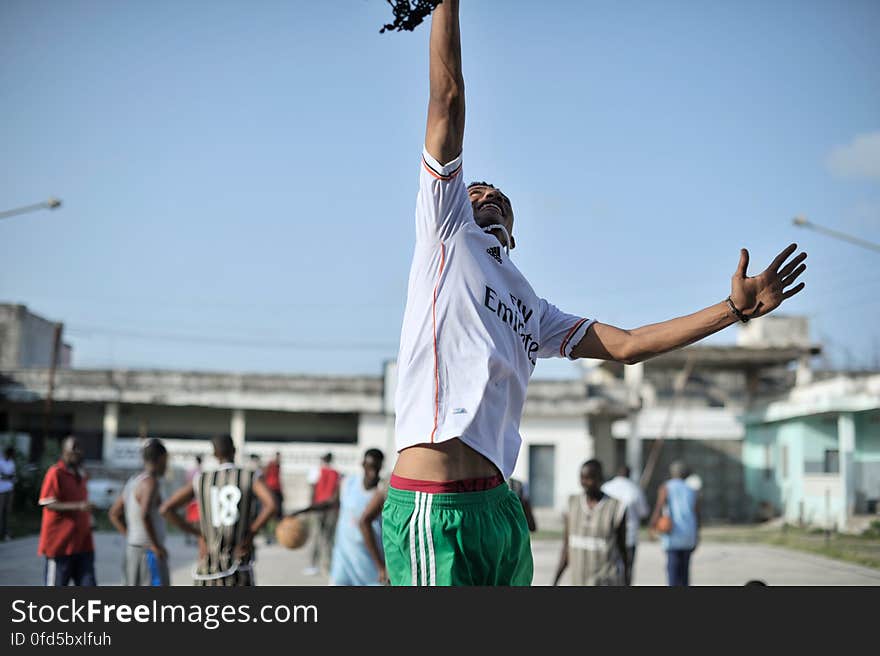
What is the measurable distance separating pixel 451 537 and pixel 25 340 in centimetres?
2342

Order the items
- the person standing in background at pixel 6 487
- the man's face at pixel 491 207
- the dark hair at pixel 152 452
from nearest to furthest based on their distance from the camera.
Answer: the man's face at pixel 491 207
the dark hair at pixel 152 452
the person standing in background at pixel 6 487

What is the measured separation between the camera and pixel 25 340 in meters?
24.2

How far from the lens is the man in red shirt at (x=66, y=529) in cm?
884

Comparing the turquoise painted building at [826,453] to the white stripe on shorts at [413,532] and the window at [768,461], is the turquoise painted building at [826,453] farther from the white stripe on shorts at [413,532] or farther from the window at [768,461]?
the white stripe on shorts at [413,532]

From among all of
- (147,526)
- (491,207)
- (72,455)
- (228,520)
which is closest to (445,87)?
(491,207)

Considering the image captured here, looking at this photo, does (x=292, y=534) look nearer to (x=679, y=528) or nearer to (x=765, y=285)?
(x=679, y=528)

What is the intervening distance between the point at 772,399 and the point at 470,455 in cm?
2634

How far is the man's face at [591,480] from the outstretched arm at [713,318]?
560 cm

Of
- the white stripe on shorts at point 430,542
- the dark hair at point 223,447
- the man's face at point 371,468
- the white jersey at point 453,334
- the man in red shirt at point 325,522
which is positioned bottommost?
the man in red shirt at point 325,522

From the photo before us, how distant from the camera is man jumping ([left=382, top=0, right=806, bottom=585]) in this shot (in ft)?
9.20

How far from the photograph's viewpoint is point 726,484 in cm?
3117

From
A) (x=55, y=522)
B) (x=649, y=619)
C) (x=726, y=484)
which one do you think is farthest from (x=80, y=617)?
(x=726, y=484)

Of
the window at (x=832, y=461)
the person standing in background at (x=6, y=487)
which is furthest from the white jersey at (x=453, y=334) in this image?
the window at (x=832, y=461)

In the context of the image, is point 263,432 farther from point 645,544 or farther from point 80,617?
point 80,617
